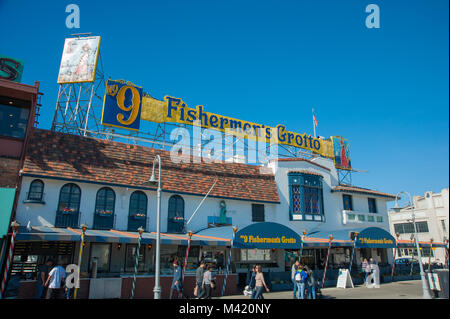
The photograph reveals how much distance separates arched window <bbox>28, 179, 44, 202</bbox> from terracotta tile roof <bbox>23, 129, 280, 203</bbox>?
0.72 meters

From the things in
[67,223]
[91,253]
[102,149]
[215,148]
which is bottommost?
[91,253]

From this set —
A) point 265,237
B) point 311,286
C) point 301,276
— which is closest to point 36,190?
point 265,237

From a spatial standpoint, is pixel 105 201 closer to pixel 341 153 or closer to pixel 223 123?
pixel 223 123

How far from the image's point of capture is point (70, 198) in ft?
61.1

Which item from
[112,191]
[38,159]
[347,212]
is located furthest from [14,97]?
[347,212]

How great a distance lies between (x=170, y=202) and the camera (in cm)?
2150

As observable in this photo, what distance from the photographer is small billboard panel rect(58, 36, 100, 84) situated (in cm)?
2398

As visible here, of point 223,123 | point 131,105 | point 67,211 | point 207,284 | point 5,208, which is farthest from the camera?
point 223,123

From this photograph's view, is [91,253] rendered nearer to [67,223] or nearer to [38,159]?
[67,223]

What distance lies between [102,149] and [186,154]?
5957 mm

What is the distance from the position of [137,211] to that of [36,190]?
5.62 meters

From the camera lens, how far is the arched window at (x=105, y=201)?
19163mm

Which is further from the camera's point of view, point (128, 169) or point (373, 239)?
point (373, 239)

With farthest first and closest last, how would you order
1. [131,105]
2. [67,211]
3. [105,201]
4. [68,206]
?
[131,105]
[105,201]
[68,206]
[67,211]
